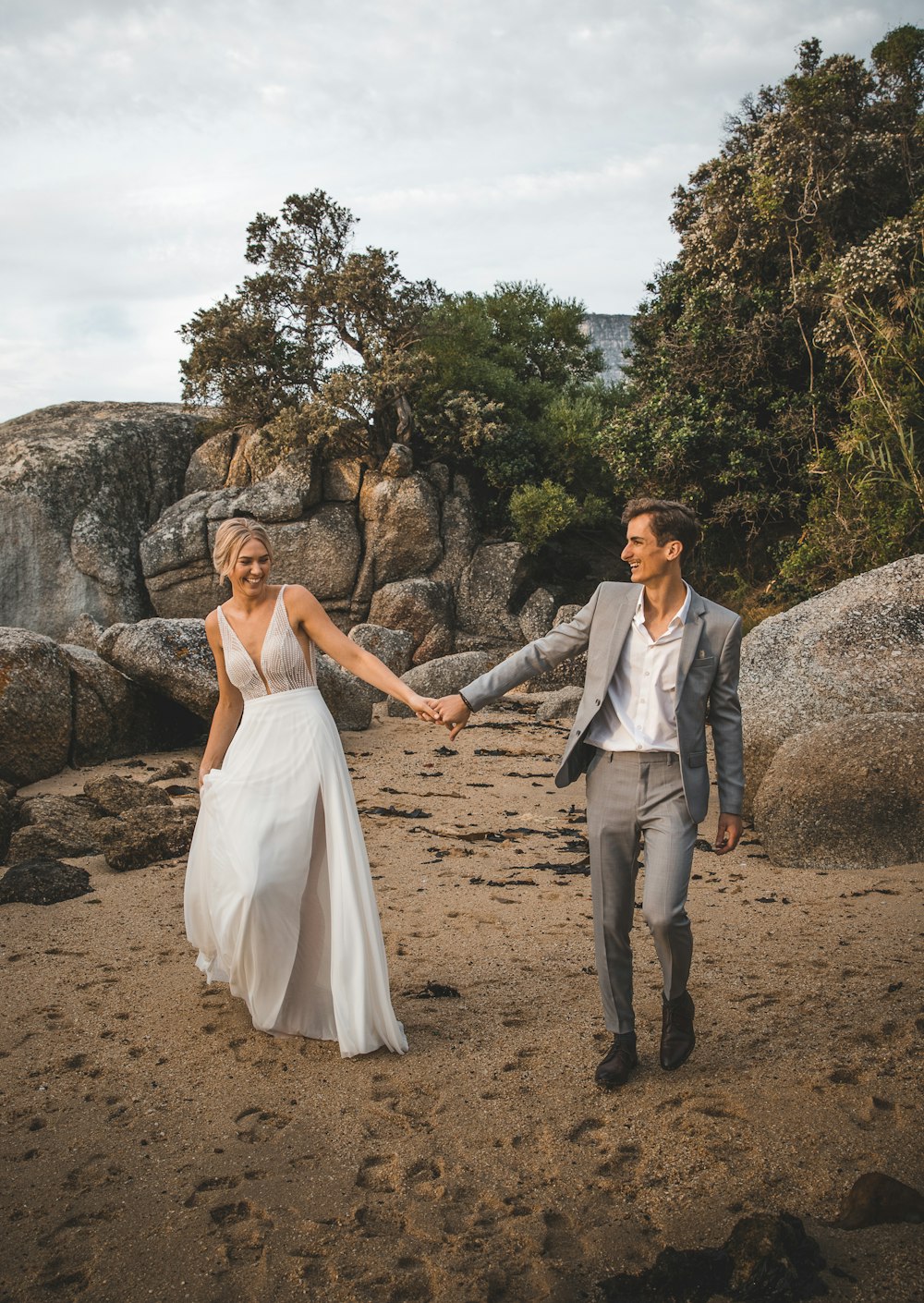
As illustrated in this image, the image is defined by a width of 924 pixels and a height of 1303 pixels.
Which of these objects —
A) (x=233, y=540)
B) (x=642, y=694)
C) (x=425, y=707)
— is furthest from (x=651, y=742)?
(x=233, y=540)

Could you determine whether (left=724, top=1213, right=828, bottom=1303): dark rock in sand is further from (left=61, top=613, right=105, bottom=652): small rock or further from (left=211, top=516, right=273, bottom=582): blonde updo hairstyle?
(left=61, top=613, right=105, bottom=652): small rock

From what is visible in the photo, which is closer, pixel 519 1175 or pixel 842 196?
pixel 519 1175

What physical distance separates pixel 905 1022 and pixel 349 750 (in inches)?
292

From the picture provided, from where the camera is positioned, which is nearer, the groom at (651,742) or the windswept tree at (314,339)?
the groom at (651,742)

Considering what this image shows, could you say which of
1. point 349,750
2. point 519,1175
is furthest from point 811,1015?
point 349,750

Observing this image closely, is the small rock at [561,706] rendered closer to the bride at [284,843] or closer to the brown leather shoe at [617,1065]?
the bride at [284,843]

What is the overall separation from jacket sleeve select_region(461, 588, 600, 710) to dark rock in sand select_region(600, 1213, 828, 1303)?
204cm

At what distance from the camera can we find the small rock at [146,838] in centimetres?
682

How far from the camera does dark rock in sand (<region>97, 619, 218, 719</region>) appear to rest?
10125mm

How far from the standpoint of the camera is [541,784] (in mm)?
9430

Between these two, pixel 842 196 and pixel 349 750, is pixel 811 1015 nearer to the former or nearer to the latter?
pixel 349 750

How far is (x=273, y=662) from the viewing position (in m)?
4.44

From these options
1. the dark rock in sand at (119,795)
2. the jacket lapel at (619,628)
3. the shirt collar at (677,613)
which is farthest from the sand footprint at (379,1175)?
the dark rock in sand at (119,795)

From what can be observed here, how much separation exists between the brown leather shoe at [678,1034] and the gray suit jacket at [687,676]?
2.50 feet
